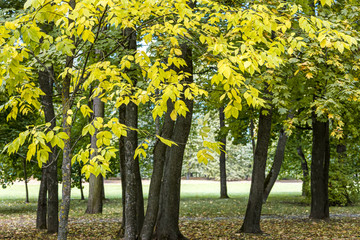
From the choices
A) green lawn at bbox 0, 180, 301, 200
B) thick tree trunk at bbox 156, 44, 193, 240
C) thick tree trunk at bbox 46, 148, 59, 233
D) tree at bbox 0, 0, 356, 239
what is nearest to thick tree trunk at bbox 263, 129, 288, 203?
thick tree trunk at bbox 156, 44, 193, 240

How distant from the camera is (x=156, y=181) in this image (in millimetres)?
10234

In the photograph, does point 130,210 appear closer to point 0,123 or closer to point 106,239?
point 106,239

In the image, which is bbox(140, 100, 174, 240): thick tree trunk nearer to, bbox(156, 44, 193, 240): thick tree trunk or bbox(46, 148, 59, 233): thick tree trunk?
bbox(156, 44, 193, 240): thick tree trunk

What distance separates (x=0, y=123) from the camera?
15148mm

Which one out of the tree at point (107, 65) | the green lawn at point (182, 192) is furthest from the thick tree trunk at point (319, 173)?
the green lawn at point (182, 192)

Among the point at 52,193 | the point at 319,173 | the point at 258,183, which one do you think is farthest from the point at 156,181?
the point at 319,173

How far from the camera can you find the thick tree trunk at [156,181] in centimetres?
983

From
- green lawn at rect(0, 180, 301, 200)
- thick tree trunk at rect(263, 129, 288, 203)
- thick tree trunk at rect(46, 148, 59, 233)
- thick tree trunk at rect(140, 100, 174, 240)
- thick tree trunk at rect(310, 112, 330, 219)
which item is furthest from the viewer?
green lawn at rect(0, 180, 301, 200)

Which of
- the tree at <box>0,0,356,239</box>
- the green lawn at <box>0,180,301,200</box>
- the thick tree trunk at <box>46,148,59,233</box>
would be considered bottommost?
the green lawn at <box>0,180,301,200</box>

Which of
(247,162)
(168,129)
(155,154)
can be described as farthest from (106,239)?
(247,162)

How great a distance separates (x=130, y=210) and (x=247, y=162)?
225 feet

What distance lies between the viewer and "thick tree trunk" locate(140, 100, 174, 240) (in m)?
9.83

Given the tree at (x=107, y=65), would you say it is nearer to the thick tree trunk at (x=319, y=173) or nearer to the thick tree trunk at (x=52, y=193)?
the thick tree trunk at (x=52, y=193)

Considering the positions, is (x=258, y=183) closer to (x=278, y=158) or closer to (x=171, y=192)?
(x=171, y=192)
